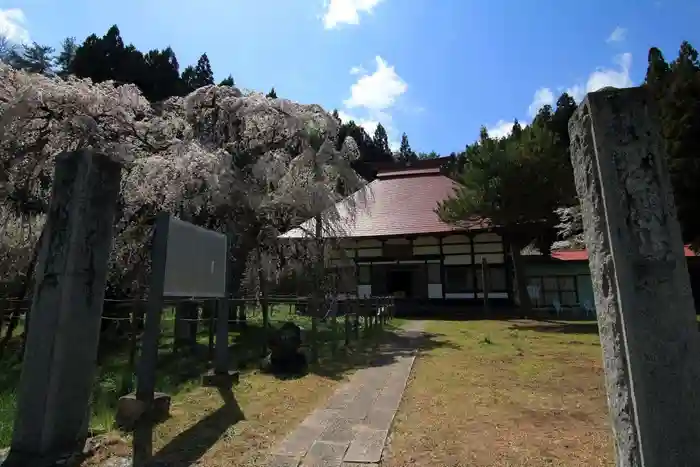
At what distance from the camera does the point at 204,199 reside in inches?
358

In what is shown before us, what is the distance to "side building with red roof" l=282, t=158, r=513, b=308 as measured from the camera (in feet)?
58.8

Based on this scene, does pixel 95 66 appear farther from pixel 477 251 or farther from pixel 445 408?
pixel 445 408

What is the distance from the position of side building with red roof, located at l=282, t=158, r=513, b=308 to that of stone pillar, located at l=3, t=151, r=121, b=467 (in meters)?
13.6

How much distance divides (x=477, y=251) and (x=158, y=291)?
53.0 feet

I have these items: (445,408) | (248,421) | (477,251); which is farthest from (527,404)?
(477,251)

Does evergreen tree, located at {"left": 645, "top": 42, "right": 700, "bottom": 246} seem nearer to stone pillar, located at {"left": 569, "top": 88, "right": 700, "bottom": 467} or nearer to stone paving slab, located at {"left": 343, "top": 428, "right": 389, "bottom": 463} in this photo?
stone pillar, located at {"left": 569, "top": 88, "right": 700, "bottom": 467}

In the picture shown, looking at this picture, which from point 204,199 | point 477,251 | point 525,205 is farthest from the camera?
point 477,251

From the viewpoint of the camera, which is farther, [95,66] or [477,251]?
[95,66]

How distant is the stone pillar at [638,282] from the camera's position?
6.81 feet

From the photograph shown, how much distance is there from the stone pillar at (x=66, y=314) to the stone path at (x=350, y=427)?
1559mm

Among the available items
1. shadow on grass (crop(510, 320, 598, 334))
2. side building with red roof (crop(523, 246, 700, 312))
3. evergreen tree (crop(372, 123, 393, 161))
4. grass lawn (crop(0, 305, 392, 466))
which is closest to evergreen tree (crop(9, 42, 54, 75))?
grass lawn (crop(0, 305, 392, 466))

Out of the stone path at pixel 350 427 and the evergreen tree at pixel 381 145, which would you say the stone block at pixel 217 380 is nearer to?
the stone path at pixel 350 427

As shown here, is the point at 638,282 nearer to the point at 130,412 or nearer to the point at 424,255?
the point at 130,412

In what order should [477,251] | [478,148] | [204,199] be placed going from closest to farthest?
[204,199], [478,148], [477,251]
